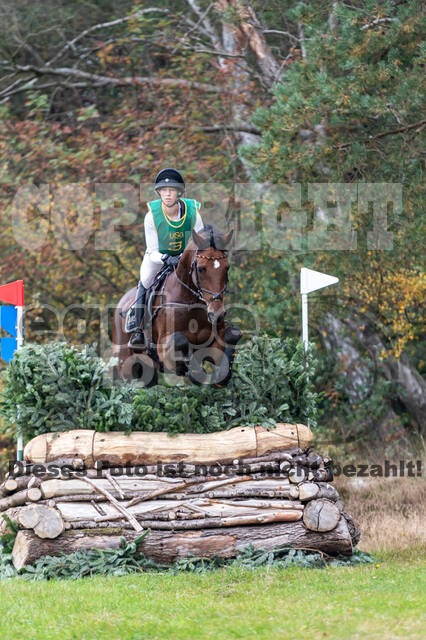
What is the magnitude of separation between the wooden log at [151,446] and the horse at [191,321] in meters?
0.53

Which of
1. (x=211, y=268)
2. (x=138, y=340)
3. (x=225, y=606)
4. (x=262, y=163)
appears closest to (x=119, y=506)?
(x=225, y=606)

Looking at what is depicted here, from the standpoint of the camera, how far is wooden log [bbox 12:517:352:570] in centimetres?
709

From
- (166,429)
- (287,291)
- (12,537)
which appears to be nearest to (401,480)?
(287,291)

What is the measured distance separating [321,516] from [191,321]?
203 cm

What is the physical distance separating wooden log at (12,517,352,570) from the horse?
1.33 meters

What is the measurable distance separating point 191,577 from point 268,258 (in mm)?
8049

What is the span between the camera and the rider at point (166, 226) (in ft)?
25.4

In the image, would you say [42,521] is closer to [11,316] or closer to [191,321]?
[191,321]

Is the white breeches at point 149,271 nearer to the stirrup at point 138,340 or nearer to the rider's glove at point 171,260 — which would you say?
the rider's glove at point 171,260

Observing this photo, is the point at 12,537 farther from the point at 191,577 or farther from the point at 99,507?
the point at 191,577

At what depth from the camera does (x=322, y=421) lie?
1570 centimetres

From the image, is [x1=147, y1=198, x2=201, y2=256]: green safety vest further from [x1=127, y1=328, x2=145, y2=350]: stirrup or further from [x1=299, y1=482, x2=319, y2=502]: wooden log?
[x1=299, y1=482, x2=319, y2=502]: wooden log

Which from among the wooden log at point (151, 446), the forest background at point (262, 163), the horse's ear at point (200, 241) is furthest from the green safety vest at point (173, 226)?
the forest background at point (262, 163)

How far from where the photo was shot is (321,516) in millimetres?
7316
